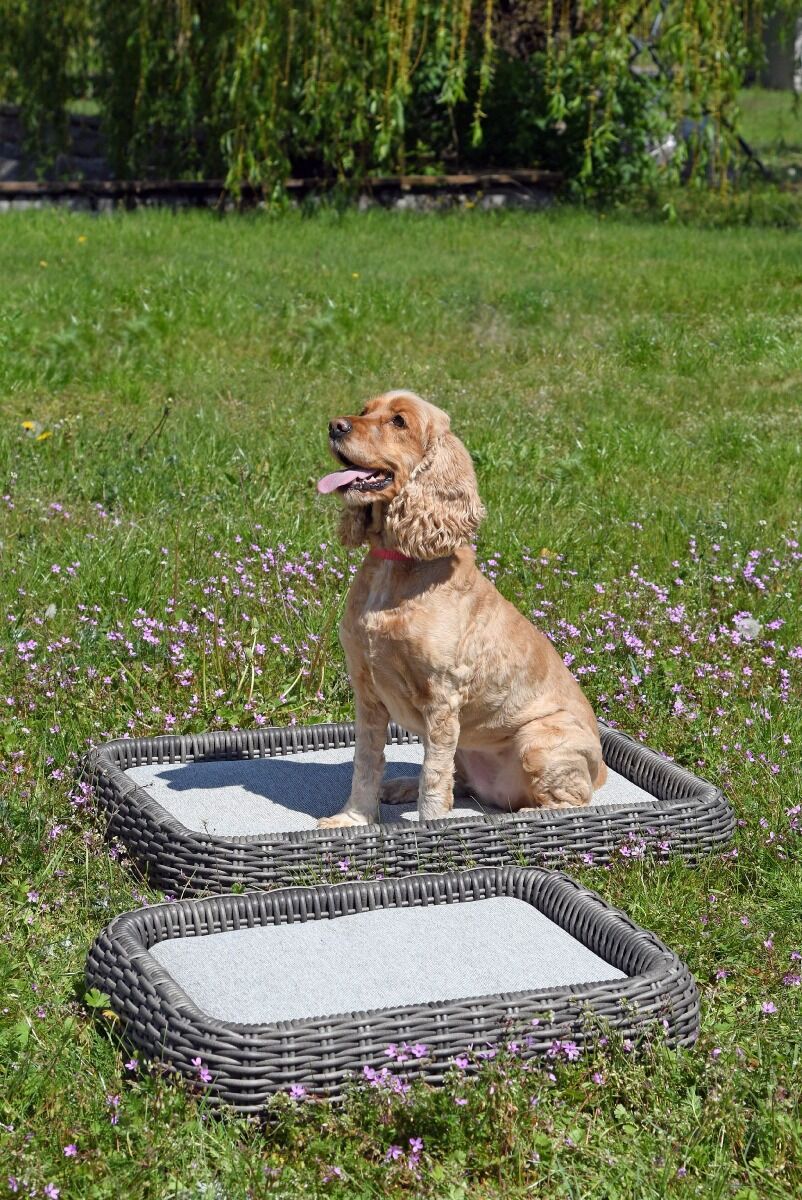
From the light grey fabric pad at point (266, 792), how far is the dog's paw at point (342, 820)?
0.08 m

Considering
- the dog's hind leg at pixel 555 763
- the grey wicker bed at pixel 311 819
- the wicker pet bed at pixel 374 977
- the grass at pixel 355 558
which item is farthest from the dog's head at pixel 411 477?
the grass at pixel 355 558

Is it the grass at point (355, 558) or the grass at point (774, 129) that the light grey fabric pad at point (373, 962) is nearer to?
the grass at point (355, 558)

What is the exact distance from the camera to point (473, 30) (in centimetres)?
1728

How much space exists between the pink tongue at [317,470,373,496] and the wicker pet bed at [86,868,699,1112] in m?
1.15

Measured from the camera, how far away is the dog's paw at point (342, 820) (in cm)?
475

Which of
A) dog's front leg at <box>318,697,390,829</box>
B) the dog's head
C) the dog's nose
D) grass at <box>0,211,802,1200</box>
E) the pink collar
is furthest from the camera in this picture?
dog's front leg at <box>318,697,390,829</box>

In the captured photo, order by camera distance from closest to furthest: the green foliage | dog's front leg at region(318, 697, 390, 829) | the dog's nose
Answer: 1. the dog's nose
2. dog's front leg at region(318, 697, 390, 829)
3. the green foliage

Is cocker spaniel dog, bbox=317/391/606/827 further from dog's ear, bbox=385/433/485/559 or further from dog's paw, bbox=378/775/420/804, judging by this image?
dog's paw, bbox=378/775/420/804

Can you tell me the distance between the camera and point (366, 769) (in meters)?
4.77

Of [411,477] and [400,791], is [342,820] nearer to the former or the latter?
[400,791]

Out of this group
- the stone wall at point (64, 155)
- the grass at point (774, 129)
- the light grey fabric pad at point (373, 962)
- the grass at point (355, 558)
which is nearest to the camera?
the grass at point (355, 558)

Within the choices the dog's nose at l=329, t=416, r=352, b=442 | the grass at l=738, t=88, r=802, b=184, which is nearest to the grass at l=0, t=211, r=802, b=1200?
the dog's nose at l=329, t=416, r=352, b=442

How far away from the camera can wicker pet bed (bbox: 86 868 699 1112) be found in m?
3.38

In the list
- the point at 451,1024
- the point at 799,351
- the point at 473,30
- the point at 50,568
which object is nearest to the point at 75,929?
the point at 451,1024
